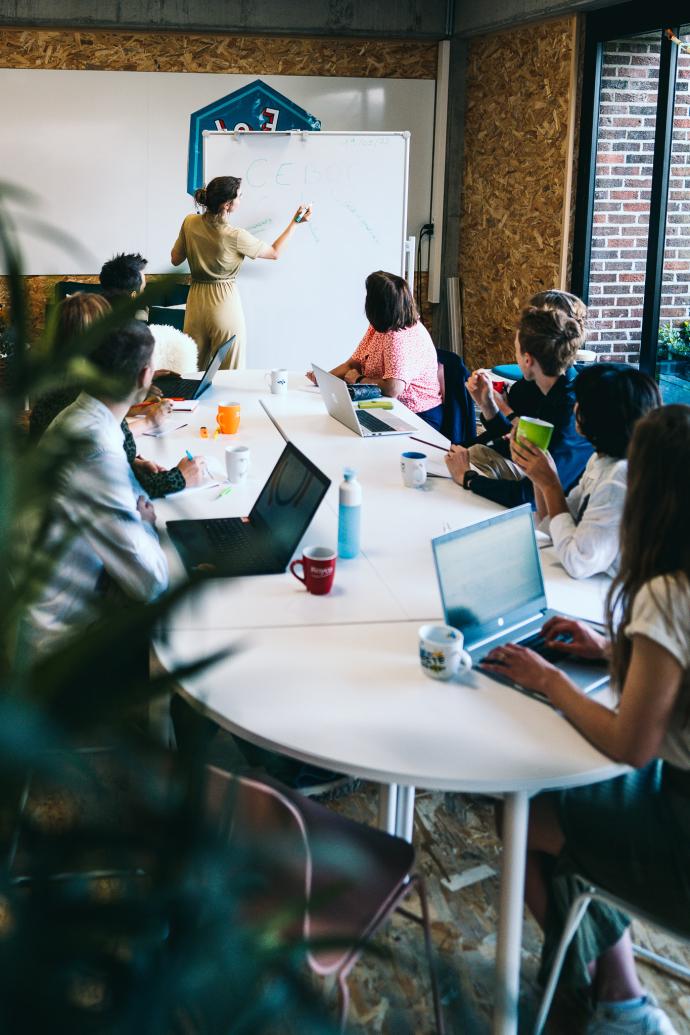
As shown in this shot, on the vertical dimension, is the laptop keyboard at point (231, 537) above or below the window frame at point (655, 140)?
below

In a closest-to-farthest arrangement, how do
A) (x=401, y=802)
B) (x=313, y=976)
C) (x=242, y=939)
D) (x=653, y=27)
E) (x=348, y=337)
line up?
(x=242, y=939), (x=313, y=976), (x=401, y=802), (x=653, y=27), (x=348, y=337)

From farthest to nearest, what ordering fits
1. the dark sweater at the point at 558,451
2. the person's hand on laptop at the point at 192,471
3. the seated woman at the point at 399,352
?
the seated woman at the point at 399,352 → the person's hand on laptop at the point at 192,471 → the dark sweater at the point at 558,451

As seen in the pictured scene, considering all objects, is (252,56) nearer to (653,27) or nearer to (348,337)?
(348,337)

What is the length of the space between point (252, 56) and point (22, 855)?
6595mm

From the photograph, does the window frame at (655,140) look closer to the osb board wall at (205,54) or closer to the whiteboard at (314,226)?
the whiteboard at (314,226)

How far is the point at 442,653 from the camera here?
188 centimetres

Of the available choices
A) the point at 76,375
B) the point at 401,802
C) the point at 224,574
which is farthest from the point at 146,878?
the point at 401,802

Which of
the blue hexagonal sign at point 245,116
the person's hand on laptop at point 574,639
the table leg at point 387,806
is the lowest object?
the table leg at point 387,806

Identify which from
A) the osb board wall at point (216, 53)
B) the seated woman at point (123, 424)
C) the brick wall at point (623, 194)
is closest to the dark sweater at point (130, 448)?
the seated woman at point (123, 424)

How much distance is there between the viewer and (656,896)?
163cm

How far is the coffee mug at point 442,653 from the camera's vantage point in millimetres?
1877

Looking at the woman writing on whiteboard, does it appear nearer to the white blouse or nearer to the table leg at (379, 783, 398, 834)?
the white blouse

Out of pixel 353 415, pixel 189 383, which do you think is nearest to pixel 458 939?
pixel 353 415

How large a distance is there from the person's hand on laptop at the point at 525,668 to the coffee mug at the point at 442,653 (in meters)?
0.05
